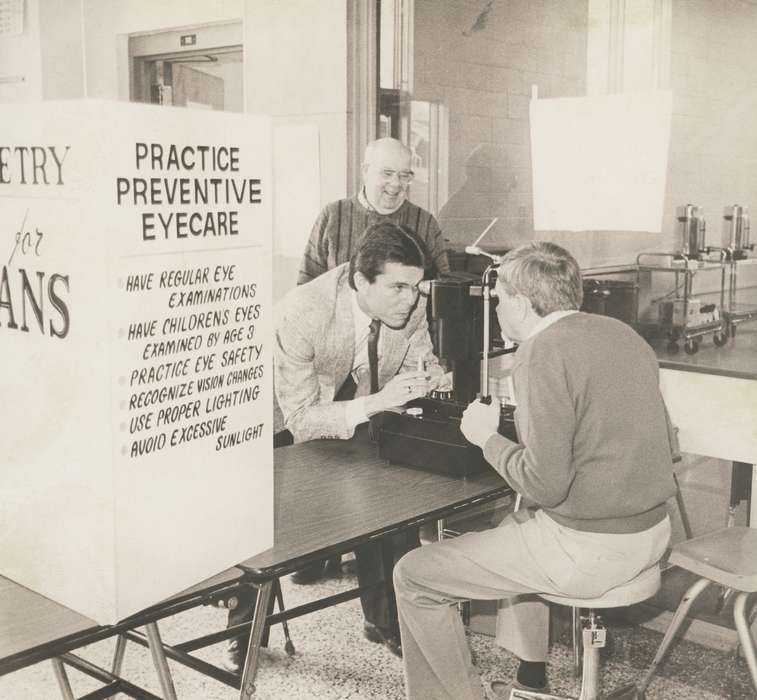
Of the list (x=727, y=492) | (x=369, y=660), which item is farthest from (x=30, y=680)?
(x=727, y=492)

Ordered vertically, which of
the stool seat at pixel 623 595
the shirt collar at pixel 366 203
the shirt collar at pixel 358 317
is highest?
the shirt collar at pixel 366 203

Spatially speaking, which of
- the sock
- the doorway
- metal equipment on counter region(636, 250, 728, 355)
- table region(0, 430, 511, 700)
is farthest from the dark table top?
the doorway

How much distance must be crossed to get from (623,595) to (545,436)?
44cm

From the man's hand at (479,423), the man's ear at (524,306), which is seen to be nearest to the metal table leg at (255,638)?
the man's hand at (479,423)

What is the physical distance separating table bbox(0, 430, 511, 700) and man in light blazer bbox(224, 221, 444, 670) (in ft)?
0.59

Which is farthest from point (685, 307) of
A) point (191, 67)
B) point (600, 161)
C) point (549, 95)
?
point (191, 67)

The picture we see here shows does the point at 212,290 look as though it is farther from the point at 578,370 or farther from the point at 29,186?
the point at 578,370

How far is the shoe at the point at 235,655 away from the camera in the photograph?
287 centimetres

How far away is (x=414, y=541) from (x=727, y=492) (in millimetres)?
1021

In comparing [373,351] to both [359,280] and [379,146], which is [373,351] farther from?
[379,146]

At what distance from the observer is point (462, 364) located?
8.93 ft

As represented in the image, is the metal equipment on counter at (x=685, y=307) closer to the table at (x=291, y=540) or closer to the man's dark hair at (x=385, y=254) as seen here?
the man's dark hair at (x=385, y=254)

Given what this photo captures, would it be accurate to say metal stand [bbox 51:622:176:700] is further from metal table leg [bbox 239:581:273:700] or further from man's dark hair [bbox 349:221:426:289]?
man's dark hair [bbox 349:221:426:289]

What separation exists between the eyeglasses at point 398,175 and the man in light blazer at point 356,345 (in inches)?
11.1
